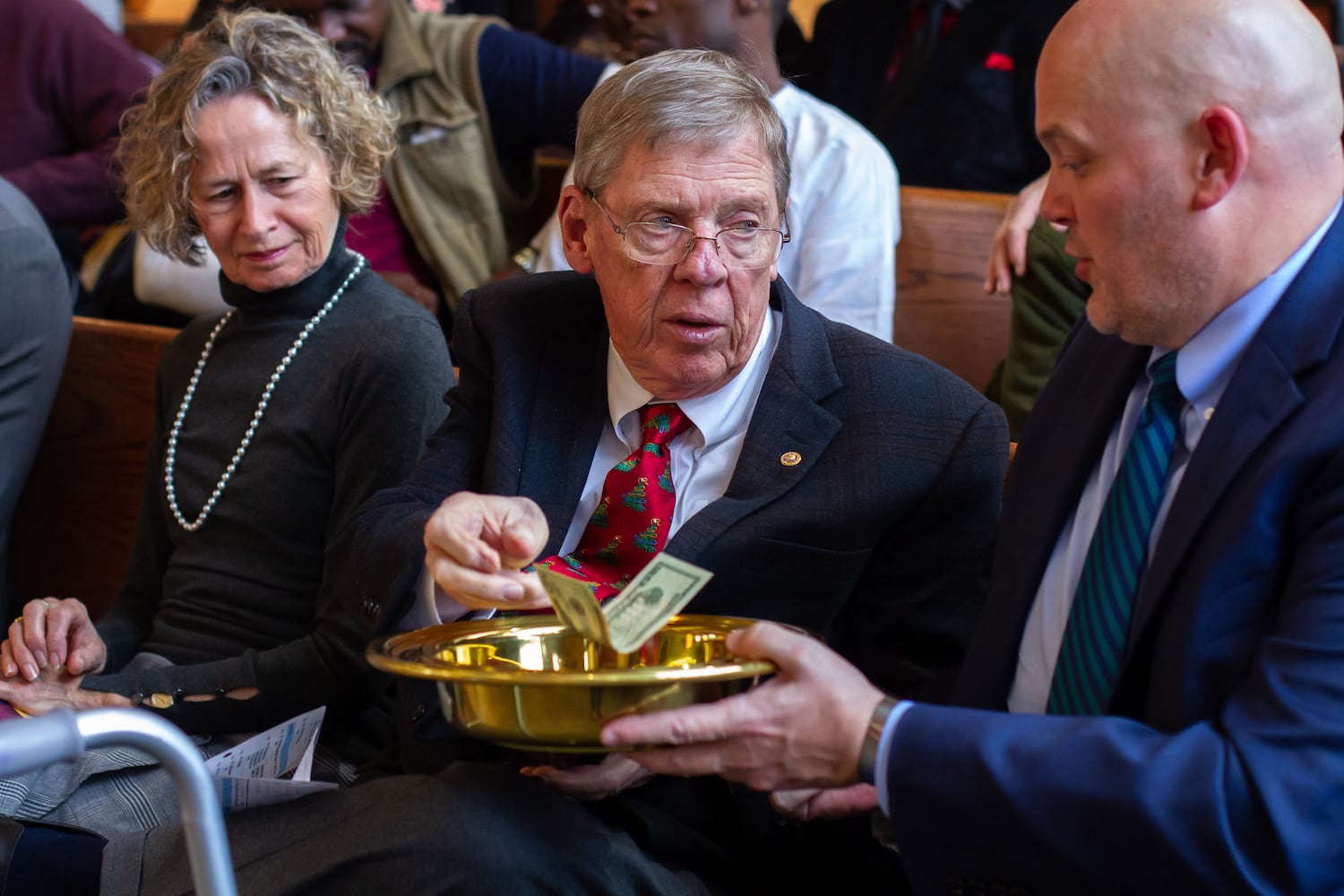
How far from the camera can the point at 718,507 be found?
1623 mm

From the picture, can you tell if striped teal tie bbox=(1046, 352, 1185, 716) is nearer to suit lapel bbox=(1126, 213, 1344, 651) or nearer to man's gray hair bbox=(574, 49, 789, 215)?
suit lapel bbox=(1126, 213, 1344, 651)

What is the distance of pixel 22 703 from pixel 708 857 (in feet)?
3.45

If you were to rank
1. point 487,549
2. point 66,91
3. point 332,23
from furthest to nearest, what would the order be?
1. point 66,91
2. point 332,23
3. point 487,549

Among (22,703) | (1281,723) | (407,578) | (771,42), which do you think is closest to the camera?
(1281,723)

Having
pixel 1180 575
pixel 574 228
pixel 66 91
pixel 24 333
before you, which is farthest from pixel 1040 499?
pixel 66 91

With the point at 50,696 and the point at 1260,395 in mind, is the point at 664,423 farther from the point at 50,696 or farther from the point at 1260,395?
the point at 50,696

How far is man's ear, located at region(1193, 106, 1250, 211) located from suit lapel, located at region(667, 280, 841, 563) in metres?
0.54

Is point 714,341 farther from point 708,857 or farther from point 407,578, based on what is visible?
point 708,857

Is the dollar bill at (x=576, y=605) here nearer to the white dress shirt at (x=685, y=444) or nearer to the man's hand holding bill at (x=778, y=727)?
the man's hand holding bill at (x=778, y=727)

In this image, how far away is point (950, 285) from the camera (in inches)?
115

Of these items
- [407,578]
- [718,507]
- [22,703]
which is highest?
[718,507]

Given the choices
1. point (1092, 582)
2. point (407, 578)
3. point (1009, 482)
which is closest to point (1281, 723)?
point (1092, 582)

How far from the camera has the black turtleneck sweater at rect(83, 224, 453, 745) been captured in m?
1.99

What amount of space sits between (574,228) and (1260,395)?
900 mm
